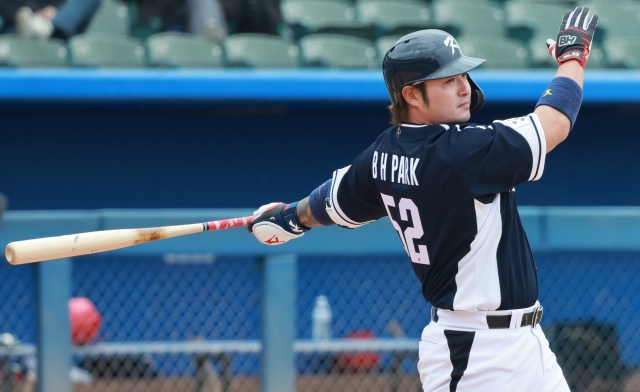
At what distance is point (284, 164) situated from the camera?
679 centimetres

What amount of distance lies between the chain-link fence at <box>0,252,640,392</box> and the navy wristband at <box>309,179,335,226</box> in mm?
1349

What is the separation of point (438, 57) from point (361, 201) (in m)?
0.55

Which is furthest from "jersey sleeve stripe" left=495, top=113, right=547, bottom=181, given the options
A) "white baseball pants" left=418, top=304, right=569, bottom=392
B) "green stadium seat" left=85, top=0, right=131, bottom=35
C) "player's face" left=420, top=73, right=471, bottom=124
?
"green stadium seat" left=85, top=0, right=131, bottom=35

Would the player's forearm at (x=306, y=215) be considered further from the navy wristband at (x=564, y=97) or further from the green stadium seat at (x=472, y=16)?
the green stadium seat at (x=472, y=16)

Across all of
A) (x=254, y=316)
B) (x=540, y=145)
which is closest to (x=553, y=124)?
(x=540, y=145)

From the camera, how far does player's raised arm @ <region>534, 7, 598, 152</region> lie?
2453 mm

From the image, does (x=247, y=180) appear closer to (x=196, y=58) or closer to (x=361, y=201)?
(x=196, y=58)

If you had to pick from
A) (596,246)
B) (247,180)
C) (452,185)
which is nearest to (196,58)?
(247,180)

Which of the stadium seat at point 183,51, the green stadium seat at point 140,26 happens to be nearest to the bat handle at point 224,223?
the stadium seat at point 183,51

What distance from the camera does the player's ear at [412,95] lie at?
2580 millimetres

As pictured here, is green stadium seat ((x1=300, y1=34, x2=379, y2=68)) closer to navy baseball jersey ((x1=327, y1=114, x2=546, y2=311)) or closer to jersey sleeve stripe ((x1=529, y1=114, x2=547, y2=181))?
navy baseball jersey ((x1=327, y1=114, x2=546, y2=311))

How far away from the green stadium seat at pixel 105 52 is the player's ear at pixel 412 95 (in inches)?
159

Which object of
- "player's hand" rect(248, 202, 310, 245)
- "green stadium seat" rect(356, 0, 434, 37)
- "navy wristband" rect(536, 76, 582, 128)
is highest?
"navy wristband" rect(536, 76, 582, 128)

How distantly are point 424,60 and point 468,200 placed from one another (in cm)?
42
